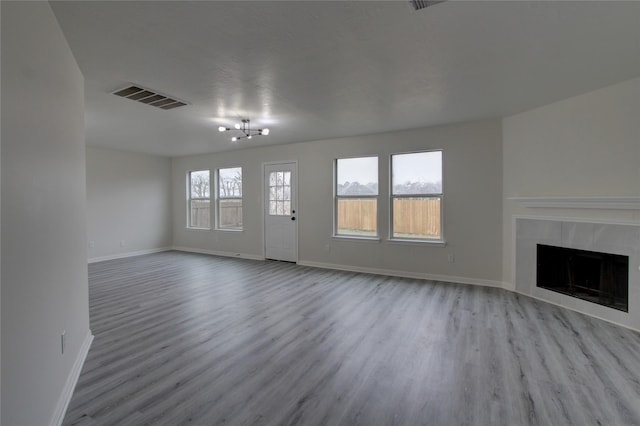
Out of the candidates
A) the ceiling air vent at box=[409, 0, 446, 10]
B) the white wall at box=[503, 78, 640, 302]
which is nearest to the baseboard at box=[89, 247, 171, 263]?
the ceiling air vent at box=[409, 0, 446, 10]

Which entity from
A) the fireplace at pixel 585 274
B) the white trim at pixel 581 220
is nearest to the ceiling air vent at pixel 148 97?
the white trim at pixel 581 220

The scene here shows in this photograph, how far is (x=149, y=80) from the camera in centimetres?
298

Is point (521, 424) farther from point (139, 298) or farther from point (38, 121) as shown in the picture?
point (139, 298)

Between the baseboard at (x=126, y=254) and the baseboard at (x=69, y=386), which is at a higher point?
the baseboard at (x=126, y=254)

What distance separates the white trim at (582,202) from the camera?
120 inches

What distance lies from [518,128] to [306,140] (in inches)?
139

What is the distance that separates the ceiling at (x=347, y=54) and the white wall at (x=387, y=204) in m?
0.72

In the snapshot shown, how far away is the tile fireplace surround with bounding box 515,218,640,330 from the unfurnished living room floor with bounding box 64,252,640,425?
7.2 inches

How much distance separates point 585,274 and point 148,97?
5520 mm

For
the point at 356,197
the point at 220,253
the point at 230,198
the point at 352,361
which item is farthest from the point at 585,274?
the point at 220,253

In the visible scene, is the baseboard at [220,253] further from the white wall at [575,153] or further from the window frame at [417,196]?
the white wall at [575,153]

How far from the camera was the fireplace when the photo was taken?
3.22m

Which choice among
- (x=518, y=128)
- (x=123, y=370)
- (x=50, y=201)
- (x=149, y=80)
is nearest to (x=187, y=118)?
(x=149, y=80)

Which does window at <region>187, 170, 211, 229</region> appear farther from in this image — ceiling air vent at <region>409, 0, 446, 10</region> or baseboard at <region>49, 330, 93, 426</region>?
Result: ceiling air vent at <region>409, 0, 446, 10</region>
